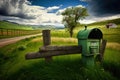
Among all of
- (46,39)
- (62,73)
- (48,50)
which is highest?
(46,39)

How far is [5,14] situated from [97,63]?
4.50 meters

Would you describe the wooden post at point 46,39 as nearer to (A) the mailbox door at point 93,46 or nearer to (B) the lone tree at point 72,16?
(A) the mailbox door at point 93,46

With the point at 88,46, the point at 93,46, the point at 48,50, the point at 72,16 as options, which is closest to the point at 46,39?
the point at 48,50

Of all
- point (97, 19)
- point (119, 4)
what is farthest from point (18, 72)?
point (119, 4)

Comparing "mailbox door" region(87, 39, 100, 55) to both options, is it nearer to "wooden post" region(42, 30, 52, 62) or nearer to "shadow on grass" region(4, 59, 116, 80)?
"shadow on grass" region(4, 59, 116, 80)

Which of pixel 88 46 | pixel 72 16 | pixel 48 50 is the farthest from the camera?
pixel 72 16

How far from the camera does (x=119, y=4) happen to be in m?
8.31

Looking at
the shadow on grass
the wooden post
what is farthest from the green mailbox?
the wooden post

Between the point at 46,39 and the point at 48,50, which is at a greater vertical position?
the point at 46,39

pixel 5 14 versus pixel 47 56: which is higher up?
pixel 5 14

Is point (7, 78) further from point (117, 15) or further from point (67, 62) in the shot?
point (117, 15)

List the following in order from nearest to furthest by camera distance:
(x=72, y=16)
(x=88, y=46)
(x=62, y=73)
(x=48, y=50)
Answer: (x=62, y=73)
(x=48, y=50)
(x=88, y=46)
(x=72, y=16)

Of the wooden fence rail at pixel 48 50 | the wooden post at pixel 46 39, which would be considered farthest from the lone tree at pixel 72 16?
the wooden post at pixel 46 39

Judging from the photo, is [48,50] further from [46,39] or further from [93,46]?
[93,46]
